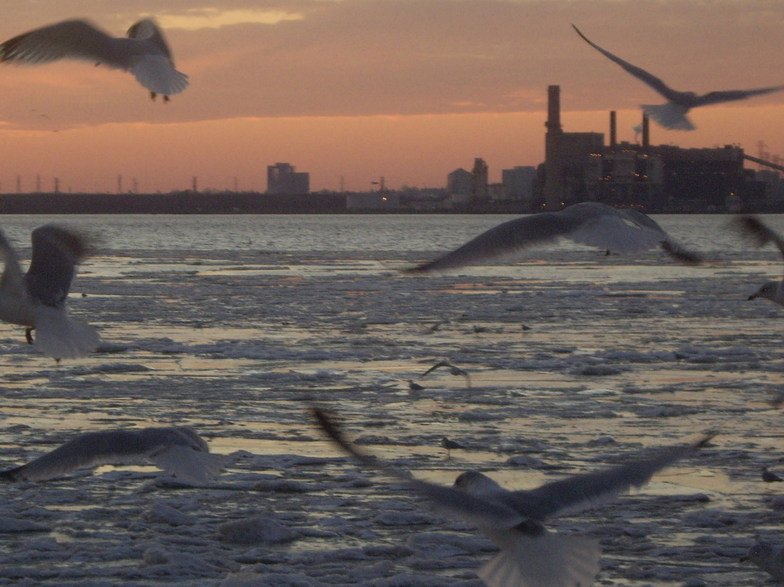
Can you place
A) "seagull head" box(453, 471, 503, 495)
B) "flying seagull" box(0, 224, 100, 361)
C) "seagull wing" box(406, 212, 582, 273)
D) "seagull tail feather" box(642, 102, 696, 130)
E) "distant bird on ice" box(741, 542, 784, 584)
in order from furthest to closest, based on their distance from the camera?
"seagull tail feather" box(642, 102, 696, 130), "seagull wing" box(406, 212, 582, 273), "flying seagull" box(0, 224, 100, 361), "distant bird on ice" box(741, 542, 784, 584), "seagull head" box(453, 471, 503, 495)

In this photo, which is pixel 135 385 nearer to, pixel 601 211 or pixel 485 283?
pixel 601 211

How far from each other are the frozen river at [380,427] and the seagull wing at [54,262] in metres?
0.16

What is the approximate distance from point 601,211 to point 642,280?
18.7m

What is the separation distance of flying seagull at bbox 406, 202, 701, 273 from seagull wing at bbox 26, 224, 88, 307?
5.19 feet

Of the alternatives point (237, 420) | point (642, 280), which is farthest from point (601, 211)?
point (642, 280)

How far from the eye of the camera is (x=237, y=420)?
789cm

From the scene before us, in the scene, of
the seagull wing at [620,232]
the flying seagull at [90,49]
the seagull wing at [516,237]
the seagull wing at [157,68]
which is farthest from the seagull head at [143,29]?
the seagull wing at [620,232]

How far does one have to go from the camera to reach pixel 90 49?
6.49 m

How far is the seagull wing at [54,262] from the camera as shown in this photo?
5629mm

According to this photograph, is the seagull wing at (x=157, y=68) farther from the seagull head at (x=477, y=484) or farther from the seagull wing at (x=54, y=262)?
the seagull head at (x=477, y=484)

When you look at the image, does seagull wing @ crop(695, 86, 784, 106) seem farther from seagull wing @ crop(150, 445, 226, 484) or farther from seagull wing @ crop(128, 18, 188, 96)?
seagull wing @ crop(150, 445, 226, 484)

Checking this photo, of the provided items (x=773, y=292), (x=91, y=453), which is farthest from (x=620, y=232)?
(x=773, y=292)

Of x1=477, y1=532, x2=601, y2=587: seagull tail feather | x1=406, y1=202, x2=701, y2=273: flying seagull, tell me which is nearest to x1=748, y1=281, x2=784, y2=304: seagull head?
x1=406, y1=202, x2=701, y2=273: flying seagull

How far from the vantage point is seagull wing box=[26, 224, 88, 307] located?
5629 mm
